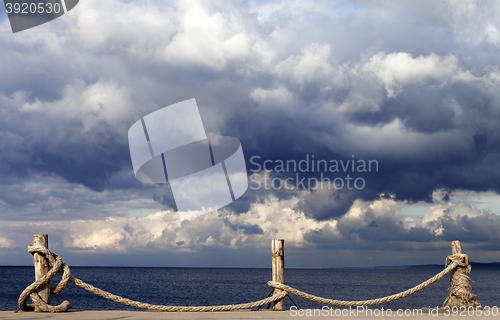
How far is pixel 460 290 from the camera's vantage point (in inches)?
375

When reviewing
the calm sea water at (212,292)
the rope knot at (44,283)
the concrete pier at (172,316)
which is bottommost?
the calm sea water at (212,292)

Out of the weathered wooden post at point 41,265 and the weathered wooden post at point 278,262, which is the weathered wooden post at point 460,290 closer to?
the weathered wooden post at point 278,262

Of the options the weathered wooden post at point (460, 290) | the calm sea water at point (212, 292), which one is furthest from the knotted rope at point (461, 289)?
the calm sea water at point (212, 292)

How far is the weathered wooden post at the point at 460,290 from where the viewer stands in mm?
Answer: 9430

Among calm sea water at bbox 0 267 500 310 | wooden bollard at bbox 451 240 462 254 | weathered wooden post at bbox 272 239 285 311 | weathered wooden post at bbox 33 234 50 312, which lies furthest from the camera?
calm sea water at bbox 0 267 500 310

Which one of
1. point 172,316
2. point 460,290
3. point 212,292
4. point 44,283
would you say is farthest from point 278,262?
point 212,292

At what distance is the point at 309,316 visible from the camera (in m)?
7.87

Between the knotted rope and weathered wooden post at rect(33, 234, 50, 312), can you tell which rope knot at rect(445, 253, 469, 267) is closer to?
the knotted rope

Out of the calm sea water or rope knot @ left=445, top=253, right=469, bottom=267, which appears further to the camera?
the calm sea water

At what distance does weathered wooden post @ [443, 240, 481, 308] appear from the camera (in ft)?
30.9

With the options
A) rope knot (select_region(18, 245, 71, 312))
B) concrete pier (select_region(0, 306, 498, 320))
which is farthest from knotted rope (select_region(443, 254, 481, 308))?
rope knot (select_region(18, 245, 71, 312))

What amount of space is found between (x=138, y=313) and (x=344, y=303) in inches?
171

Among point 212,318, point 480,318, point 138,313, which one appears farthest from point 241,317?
point 480,318

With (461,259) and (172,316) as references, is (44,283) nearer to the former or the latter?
(172,316)
